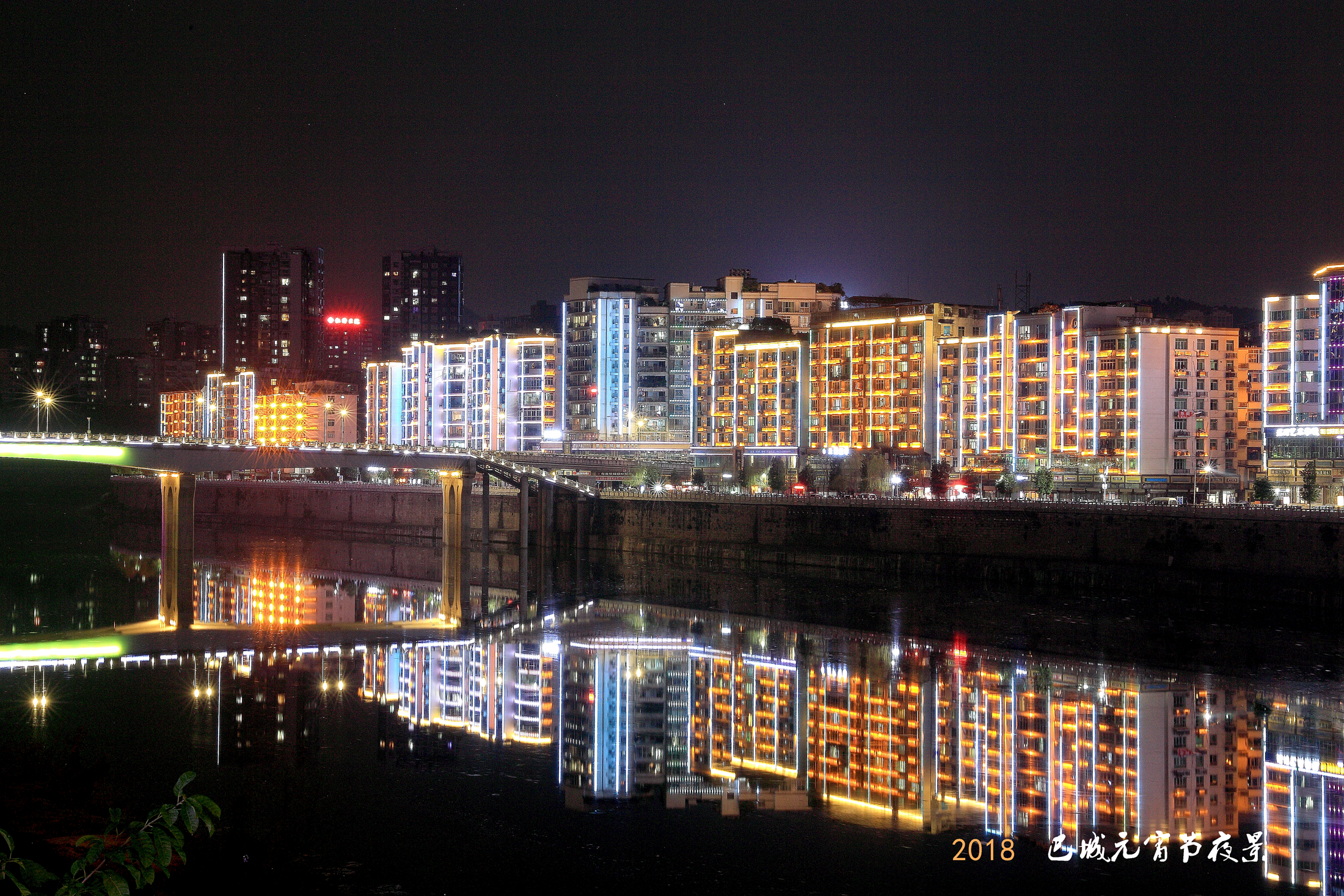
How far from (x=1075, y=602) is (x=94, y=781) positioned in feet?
149

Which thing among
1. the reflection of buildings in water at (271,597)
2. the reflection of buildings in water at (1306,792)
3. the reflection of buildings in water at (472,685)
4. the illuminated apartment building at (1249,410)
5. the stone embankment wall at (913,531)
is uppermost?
the illuminated apartment building at (1249,410)

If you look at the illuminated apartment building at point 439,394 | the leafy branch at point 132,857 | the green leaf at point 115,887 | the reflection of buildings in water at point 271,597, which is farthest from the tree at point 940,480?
the green leaf at point 115,887

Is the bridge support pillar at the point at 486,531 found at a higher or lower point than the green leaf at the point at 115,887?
lower

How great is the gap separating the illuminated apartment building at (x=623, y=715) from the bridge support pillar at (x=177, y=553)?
17943 mm

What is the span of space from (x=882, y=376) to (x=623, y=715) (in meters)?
79.4

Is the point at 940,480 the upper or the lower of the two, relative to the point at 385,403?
lower

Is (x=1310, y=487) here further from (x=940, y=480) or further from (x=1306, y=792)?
(x=1306, y=792)

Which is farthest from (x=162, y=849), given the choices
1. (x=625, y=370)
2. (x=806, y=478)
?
(x=625, y=370)

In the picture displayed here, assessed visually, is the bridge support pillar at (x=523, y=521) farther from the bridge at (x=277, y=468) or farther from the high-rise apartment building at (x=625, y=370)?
the high-rise apartment building at (x=625, y=370)

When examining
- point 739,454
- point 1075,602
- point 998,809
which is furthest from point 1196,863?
point 739,454

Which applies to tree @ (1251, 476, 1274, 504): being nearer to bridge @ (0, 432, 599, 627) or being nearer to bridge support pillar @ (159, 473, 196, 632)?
bridge @ (0, 432, 599, 627)

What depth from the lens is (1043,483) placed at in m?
86.4

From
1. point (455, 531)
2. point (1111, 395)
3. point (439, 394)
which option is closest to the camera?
point (1111, 395)

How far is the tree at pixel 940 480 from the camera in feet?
294
